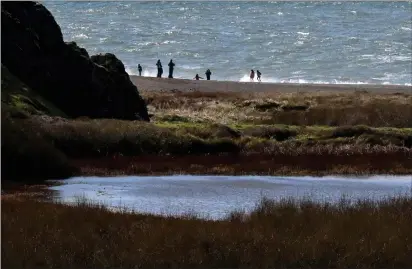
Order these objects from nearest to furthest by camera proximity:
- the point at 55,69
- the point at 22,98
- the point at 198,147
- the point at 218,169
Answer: the point at 218,169, the point at 198,147, the point at 22,98, the point at 55,69

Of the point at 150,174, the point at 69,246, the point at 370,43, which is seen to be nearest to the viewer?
the point at 69,246

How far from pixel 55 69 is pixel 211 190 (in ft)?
53.4

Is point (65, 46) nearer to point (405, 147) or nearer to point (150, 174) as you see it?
point (150, 174)

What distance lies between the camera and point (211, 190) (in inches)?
1082

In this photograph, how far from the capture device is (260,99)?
54.1 meters

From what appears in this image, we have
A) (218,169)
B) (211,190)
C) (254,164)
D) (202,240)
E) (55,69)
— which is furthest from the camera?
(55,69)

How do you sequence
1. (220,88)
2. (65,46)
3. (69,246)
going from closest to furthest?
(69,246)
(65,46)
(220,88)

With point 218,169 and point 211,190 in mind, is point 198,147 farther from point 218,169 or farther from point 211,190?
point 211,190

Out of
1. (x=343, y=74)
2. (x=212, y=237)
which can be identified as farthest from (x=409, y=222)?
(x=343, y=74)

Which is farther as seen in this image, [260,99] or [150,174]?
[260,99]

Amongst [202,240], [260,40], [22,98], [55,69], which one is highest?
[260,40]

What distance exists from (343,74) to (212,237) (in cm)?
8499

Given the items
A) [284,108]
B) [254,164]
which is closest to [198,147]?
[254,164]

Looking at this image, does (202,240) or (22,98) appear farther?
(22,98)
